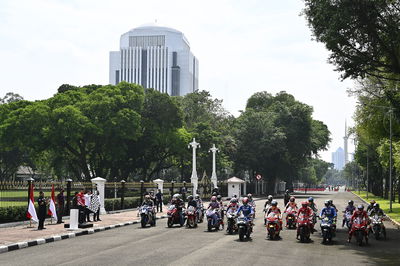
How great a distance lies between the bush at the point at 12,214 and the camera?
74.2 ft

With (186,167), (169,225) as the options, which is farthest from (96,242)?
(186,167)

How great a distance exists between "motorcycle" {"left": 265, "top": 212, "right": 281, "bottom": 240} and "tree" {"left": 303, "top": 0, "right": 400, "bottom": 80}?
8.61 m

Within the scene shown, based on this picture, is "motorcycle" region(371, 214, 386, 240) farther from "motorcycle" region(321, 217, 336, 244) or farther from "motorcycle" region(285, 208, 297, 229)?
"motorcycle" region(285, 208, 297, 229)

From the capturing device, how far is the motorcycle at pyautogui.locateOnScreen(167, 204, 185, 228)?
2366 centimetres

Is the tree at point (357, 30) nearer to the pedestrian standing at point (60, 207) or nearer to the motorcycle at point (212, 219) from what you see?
the motorcycle at point (212, 219)

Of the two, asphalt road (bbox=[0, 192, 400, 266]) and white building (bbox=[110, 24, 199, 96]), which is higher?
white building (bbox=[110, 24, 199, 96])

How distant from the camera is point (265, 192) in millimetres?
86250

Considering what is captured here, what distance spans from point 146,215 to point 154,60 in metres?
163

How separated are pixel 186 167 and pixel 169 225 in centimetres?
4791

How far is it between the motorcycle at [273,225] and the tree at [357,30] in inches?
339

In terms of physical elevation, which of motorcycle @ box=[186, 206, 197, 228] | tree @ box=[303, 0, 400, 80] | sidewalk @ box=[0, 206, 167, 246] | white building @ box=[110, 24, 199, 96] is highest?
white building @ box=[110, 24, 199, 96]

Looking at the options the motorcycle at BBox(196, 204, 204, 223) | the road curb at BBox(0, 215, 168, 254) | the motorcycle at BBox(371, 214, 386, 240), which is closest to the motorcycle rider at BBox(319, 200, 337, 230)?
the motorcycle at BBox(371, 214, 386, 240)

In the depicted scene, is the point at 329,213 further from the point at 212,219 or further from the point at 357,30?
the point at 357,30

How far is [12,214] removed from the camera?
2323 cm
